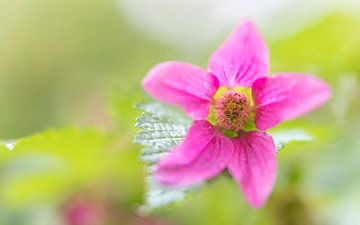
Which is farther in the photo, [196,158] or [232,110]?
[232,110]

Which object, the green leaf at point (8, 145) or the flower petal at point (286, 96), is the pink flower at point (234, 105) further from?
the green leaf at point (8, 145)

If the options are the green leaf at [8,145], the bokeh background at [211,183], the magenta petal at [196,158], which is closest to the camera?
the magenta petal at [196,158]

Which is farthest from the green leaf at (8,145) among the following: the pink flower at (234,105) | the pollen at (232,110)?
the pollen at (232,110)

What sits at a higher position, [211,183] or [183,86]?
[183,86]

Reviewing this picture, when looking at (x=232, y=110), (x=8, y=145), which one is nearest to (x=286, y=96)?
(x=232, y=110)

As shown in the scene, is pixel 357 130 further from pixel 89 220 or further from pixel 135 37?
pixel 135 37

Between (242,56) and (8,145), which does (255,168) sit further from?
(8,145)
